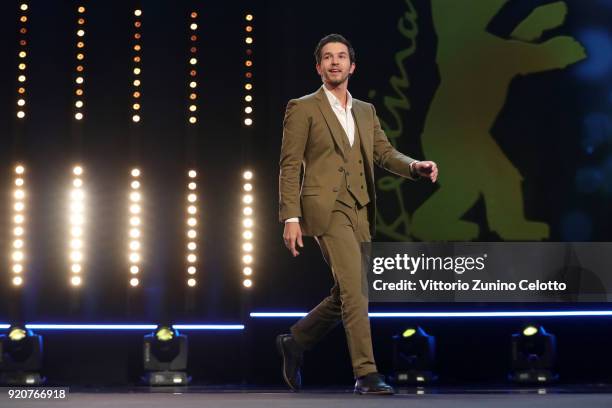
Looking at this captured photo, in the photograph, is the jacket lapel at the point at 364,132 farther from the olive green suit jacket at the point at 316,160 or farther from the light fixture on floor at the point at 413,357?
the light fixture on floor at the point at 413,357

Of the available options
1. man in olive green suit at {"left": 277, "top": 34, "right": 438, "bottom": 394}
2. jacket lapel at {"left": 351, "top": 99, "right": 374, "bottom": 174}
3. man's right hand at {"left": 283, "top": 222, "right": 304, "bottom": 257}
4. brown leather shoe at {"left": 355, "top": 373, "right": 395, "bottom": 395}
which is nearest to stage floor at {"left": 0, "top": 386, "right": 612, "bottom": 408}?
brown leather shoe at {"left": 355, "top": 373, "right": 395, "bottom": 395}

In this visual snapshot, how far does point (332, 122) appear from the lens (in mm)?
4785

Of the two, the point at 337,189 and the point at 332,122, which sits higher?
the point at 332,122

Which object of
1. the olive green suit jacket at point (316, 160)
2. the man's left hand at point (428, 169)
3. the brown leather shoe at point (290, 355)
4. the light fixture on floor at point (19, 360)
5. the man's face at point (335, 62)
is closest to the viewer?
the man's left hand at point (428, 169)

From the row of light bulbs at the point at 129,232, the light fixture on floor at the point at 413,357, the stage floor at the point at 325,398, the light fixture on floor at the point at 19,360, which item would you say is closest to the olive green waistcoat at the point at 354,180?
the stage floor at the point at 325,398

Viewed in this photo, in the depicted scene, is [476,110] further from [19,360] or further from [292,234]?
[19,360]

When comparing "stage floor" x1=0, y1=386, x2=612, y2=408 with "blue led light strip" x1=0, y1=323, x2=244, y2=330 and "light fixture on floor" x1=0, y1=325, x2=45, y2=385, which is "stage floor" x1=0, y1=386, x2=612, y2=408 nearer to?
"light fixture on floor" x1=0, y1=325, x2=45, y2=385

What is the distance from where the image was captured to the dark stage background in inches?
251

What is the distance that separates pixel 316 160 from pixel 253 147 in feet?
5.80

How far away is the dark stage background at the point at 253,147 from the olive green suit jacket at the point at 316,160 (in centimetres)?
157

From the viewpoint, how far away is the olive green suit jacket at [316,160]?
15.3 feet

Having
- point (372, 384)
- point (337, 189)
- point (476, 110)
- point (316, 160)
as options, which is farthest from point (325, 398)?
point (476, 110)

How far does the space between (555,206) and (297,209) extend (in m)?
2.29

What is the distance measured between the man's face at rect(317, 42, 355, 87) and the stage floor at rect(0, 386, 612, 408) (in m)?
1.44
